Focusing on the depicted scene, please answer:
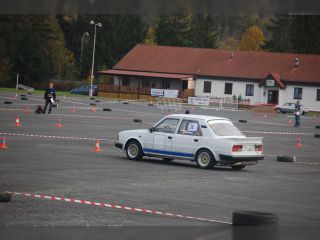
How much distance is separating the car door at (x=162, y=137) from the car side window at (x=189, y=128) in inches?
7.1

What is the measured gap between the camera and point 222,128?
2197 centimetres

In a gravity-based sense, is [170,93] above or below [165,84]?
below

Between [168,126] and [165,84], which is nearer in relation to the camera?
[168,126]

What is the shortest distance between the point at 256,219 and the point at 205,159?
43.8 ft

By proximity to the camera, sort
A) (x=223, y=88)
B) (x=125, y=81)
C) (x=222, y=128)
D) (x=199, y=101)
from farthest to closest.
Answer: (x=125, y=81), (x=223, y=88), (x=199, y=101), (x=222, y=128)

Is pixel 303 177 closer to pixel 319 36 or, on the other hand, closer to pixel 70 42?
pixel 319 36

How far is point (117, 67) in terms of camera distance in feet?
305

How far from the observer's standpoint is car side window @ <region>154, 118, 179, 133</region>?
22.3 metres

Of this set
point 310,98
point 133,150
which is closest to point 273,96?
Answer: point 310,98

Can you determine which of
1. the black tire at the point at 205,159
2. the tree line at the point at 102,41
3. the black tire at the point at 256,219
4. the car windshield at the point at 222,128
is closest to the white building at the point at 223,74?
the tree line at the point at 102,41

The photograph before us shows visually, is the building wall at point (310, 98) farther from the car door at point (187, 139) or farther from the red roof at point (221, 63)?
the car door at point (187, 139)

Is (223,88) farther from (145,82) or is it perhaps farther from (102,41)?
(102,41)

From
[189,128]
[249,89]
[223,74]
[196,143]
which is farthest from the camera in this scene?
[223,74]

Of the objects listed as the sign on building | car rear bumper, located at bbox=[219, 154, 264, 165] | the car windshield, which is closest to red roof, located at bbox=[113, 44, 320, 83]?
the sign on building
